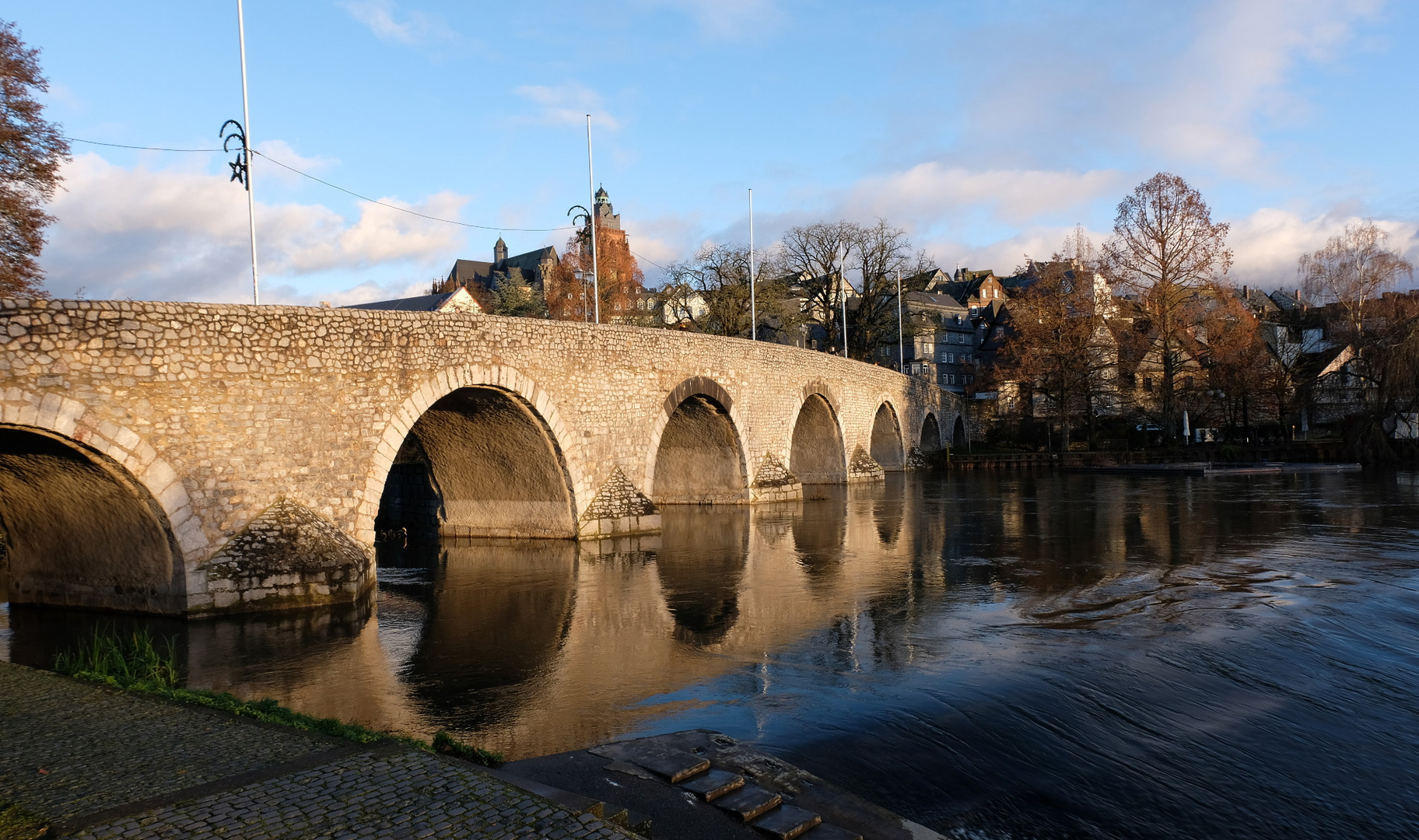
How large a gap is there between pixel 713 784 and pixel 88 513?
34.2 ft

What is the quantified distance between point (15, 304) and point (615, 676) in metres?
8.19

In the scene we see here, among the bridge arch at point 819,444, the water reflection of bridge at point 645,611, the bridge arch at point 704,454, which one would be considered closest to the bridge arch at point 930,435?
the bridge arch at point 819,444

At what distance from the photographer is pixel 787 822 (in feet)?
16.5

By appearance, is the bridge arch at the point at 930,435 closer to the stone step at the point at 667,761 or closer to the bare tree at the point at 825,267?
the bare tree at the point at 825,267

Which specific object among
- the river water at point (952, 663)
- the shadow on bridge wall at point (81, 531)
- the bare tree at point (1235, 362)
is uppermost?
the bare tree at point (1235, 362)

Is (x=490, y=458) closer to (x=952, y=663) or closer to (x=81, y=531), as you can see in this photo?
(x=81, y=531)

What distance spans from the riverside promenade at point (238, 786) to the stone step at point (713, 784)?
1171mm

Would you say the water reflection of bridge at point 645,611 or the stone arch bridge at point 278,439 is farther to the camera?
the stone arch bridge at point 278,439

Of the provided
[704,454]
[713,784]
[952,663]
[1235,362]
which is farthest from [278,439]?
[1235,362]

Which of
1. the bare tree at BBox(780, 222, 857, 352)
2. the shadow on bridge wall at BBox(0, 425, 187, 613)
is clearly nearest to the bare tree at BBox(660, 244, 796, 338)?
the bare tree at BBox(780, 222, 857, 352)

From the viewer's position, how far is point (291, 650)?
10406 mm

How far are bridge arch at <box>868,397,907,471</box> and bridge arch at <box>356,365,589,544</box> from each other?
26.5 metres

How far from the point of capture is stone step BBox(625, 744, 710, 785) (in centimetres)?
577

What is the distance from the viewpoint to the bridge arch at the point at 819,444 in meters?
33.6
